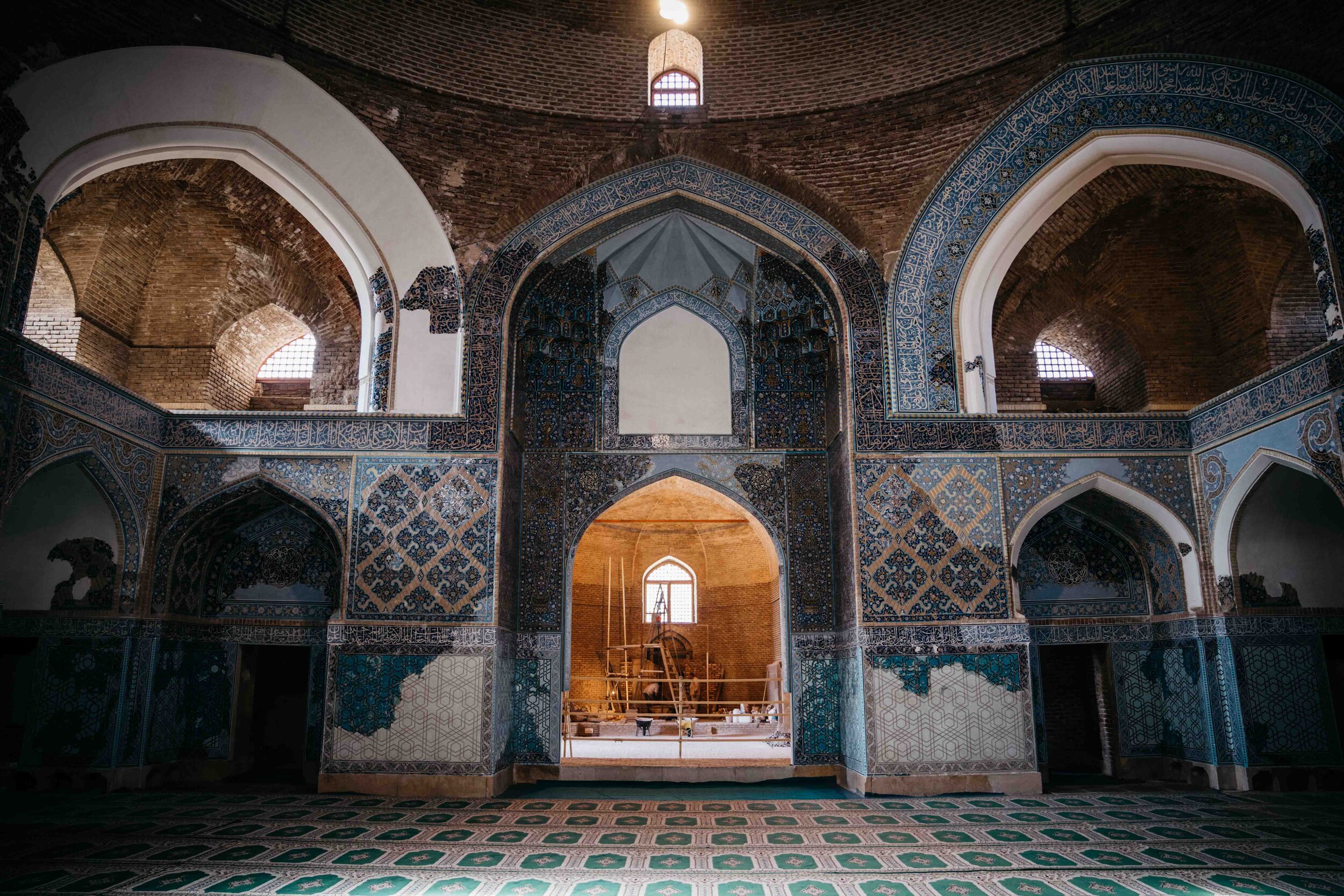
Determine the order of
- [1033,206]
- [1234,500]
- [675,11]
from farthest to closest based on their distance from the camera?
[675,11] < [1033,206] < [1234,500]

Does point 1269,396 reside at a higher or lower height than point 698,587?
higher

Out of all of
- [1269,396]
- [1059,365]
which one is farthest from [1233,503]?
[1059,365]

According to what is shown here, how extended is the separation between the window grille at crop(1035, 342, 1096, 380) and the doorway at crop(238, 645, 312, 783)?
904cm

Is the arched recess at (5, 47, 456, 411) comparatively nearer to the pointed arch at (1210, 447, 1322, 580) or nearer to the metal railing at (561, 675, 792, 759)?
the metal railing at (561, 675, 792, 759)

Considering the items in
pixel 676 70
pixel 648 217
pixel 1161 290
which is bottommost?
pixel 1161 290

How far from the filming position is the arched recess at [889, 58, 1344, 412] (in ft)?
25.2

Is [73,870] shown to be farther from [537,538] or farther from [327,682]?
[537,538]

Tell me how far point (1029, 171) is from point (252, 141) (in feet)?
23.8

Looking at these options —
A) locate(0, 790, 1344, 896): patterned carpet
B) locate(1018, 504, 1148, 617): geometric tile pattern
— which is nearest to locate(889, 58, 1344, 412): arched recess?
locate(1018, 504, 1148, 617): geometric tile pattern

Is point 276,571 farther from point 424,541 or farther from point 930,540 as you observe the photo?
point 930,540

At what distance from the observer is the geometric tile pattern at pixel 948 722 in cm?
770

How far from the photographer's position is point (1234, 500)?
7.89 m

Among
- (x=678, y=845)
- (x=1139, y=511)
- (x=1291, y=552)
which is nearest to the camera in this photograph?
(x=678, y=845)

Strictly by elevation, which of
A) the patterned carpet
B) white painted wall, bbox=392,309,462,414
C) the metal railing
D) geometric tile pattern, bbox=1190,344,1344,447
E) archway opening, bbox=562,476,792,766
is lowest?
the patterned carpet
